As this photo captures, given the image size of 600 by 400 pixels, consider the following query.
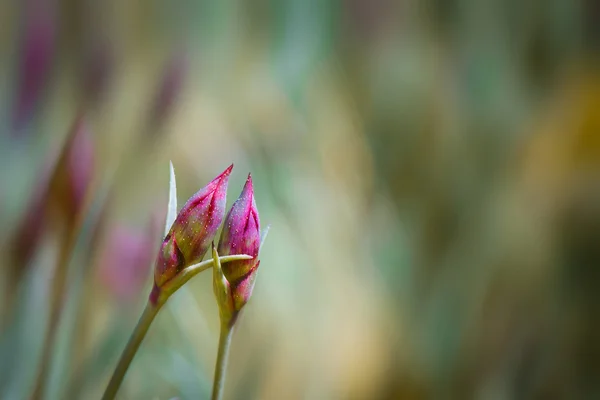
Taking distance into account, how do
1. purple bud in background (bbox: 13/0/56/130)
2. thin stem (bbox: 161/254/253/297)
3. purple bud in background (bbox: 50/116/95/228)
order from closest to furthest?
thin stem (bbox: 161/254/253/297) → purple bud in background (bbox: 50/116/95/228) → purple bud in background (bbox: 13/0/56/130)

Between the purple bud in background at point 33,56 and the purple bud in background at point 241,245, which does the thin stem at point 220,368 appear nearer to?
the purple bud in background at point 241,245

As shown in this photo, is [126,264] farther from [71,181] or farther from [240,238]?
[240,238]

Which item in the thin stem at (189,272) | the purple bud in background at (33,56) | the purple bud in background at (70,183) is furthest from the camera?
the purple bud in background at (33,56)

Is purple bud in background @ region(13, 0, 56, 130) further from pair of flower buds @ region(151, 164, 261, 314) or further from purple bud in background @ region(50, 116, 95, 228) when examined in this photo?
pair of flower buds @ region(151, 164, 261, 314)

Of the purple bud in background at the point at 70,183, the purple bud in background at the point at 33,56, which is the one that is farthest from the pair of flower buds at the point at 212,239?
the purple bud in background at the point at 33,56

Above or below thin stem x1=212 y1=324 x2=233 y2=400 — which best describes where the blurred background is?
above

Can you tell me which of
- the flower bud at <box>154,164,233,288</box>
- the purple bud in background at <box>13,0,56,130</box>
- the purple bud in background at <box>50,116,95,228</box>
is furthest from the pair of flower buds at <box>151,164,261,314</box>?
the purple bud in background at <box>13,0,56,130</box>
